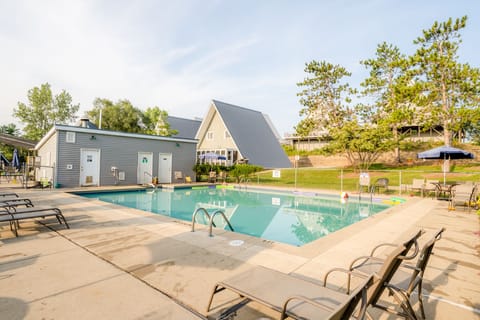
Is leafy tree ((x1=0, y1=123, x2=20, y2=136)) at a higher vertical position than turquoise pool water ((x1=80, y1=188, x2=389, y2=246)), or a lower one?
higher

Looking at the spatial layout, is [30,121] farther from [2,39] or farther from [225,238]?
[225,238]

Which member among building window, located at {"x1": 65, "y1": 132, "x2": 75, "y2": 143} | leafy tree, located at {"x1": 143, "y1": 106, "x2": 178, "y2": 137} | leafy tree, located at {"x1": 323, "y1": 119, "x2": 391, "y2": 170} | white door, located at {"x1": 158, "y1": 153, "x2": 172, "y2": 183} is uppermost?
leafy tree, located at {"x1": 143, "y1": 106, "x2": 178, "y2": 137}

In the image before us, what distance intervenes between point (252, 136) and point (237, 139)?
10.8ft

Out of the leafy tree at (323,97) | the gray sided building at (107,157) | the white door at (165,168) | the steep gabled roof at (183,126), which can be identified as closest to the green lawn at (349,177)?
the leafy tree at (323,97)

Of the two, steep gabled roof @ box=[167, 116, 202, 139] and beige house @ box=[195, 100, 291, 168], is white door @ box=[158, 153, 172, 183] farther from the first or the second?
steep gabled roof @ box=[167, 116, 202, 139]

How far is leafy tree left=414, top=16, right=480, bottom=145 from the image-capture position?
18.8 m

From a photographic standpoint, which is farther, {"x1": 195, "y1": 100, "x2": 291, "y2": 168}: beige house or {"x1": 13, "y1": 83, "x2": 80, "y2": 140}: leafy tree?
{"x1": 13, "y1": 83, "x2": 80, "y2": 140}: leafy tree

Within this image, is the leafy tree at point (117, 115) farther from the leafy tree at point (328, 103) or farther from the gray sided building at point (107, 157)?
the leafy tree at point (328, 103)

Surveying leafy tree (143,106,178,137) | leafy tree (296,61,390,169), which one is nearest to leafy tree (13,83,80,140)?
leafy tree (143,106,178,137)

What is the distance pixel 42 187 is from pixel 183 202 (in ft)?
26.1

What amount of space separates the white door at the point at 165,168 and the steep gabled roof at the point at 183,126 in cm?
1334

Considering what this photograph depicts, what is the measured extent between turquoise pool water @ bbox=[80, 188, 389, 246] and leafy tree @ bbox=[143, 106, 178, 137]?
15367 mm

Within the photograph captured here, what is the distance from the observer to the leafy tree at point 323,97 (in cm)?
2597

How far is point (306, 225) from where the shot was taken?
887cm
